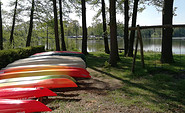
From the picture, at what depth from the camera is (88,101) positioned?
352cm

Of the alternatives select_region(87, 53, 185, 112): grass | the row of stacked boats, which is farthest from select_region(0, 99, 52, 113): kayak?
select_region(87, 53, 185, 112): grass

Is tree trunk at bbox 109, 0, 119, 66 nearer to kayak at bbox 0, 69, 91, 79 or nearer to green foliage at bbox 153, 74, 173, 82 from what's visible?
green foliage at bbox 153, 74, 173, 82

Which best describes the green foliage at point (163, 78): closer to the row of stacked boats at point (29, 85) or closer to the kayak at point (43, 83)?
the row of stacked boats at point (29, 85)

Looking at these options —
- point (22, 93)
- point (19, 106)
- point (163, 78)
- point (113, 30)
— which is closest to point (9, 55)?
point (22, 93)

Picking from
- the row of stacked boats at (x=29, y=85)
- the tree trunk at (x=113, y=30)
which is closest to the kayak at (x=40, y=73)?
the row of stacked boats at (x=29, y=85)

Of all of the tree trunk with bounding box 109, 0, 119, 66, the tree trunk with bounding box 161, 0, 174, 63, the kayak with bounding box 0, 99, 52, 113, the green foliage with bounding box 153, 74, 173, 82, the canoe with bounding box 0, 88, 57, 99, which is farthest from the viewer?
the tree trunk with bounding box 109, 0, 119, 66

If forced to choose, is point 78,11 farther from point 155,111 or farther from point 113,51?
point 155,111

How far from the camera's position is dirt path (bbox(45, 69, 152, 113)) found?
3041mm

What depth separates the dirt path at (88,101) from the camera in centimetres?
304

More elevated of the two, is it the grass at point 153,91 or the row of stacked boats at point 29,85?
the row of stacked boats at point 29,85

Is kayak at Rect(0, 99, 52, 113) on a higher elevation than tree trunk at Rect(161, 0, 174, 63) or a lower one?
lower

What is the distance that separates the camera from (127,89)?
4395 millimetres

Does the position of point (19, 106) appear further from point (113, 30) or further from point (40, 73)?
point (113, 30)

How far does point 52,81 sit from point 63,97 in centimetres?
54
